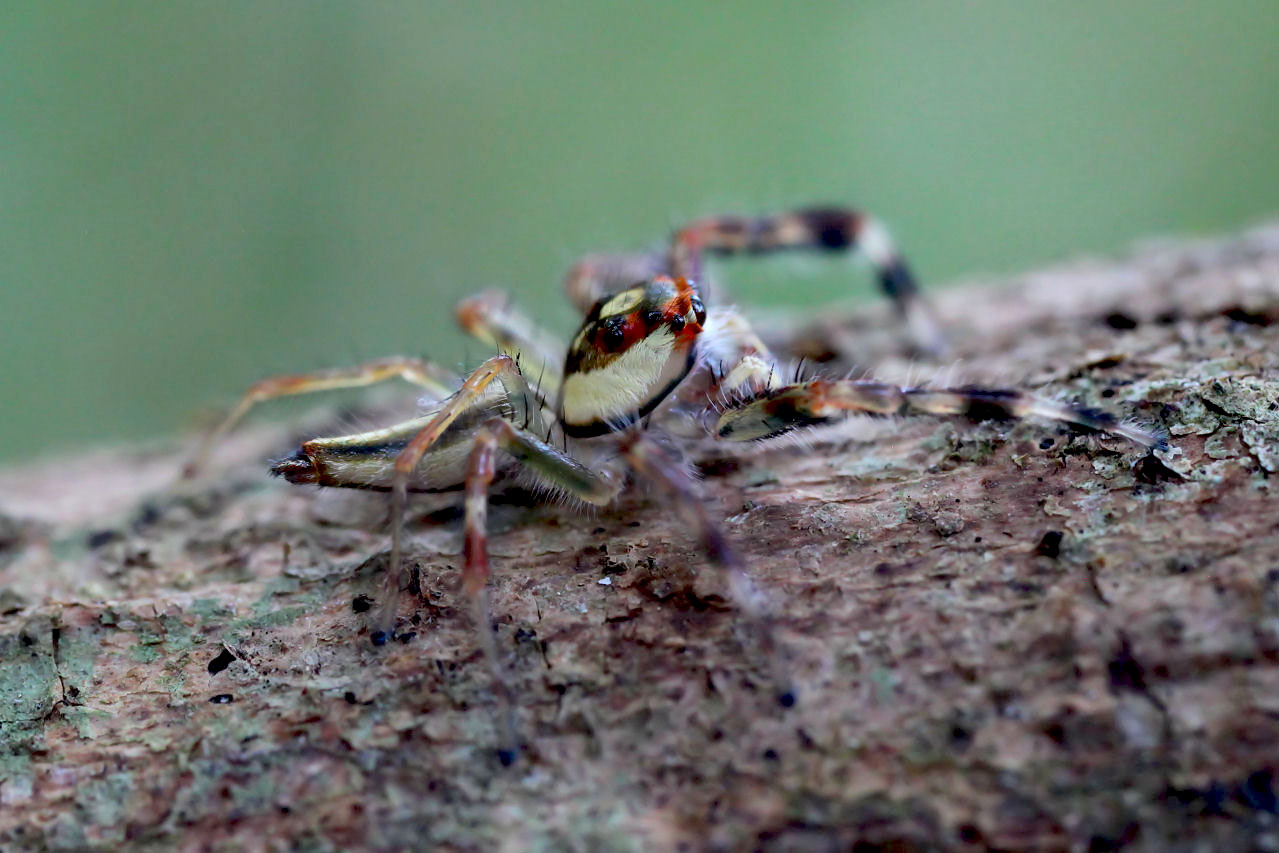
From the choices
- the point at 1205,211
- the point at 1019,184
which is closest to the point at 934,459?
the point at 1019,184

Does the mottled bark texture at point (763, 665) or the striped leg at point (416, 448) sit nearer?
the mottled bark texture at point (763, 665)

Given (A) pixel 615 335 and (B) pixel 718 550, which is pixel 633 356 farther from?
(B) pixel 718 550

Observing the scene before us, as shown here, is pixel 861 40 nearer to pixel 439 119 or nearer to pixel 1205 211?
pixel 1205 211

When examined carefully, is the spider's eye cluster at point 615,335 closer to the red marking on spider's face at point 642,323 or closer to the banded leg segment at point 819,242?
the red marking on spider's face at point 642,323

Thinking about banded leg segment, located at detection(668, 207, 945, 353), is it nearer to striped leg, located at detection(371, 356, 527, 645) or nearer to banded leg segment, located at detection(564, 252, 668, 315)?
banded leg segment, located at detection(564, 252, 668, 315)

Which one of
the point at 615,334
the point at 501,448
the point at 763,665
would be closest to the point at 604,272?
the point at 615,334

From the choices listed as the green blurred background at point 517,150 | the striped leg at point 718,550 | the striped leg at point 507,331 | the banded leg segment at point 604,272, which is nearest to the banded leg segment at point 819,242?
the banded leg segment at point 604,272
